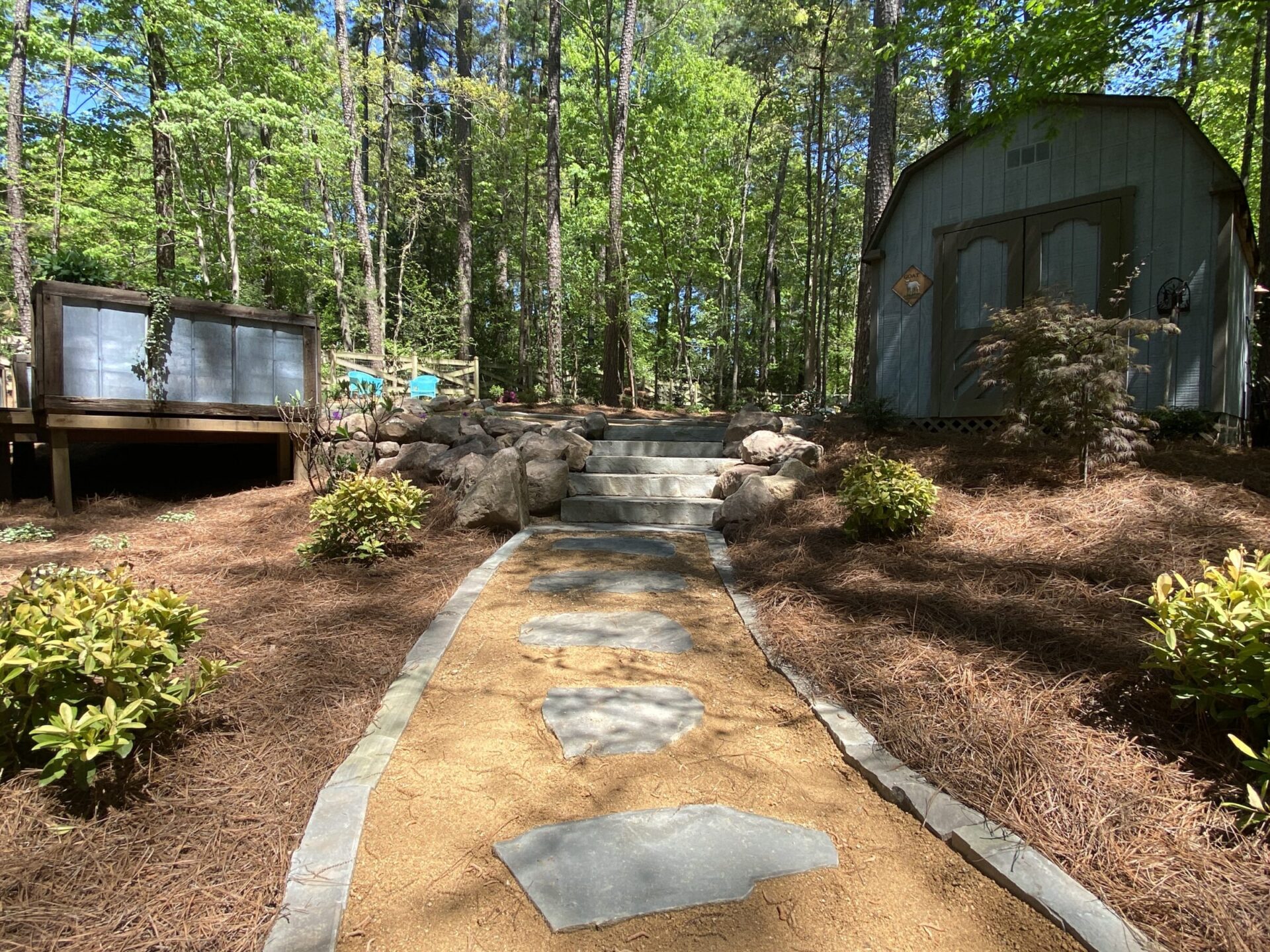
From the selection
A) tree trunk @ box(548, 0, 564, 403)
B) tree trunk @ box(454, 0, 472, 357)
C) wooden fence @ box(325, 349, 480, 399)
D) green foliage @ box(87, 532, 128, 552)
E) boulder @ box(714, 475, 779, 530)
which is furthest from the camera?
tree trunk @ box(454, 0, 472, 357)

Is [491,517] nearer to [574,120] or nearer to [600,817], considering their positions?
[600,817]

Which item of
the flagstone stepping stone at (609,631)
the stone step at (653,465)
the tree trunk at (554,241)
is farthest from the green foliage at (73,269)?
the tree trunk at (554,241)

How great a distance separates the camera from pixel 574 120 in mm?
19609

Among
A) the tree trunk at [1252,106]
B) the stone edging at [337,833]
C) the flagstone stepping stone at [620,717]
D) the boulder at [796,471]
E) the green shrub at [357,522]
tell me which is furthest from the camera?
the tree trunk at [1252,106]

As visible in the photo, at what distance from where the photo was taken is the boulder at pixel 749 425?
7.35 m

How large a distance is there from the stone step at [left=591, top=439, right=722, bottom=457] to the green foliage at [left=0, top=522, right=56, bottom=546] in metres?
4.97

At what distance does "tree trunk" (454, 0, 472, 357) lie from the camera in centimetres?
1786

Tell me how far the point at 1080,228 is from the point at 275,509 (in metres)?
8.82

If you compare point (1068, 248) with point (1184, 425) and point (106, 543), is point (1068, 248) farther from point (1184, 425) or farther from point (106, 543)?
point (106, 543)

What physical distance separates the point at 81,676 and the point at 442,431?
575 centimetres

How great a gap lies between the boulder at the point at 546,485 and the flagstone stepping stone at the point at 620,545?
91 cm

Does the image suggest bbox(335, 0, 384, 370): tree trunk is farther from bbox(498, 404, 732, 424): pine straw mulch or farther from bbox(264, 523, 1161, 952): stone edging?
bbox(264, 523, 1161, 952): stone edging

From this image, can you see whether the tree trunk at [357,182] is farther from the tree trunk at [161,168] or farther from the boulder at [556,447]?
the boulder at [556,447]

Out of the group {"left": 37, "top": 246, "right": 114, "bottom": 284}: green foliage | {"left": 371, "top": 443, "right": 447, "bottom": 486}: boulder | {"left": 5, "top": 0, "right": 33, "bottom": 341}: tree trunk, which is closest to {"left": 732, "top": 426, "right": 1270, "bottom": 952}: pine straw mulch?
{"left": 371, "top": 443, "right": 447, "bottom": 486}: boulder
